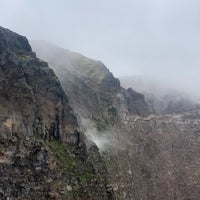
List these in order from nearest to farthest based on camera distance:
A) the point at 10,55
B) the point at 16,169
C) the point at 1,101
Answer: the point at 16,169
the point at 1,101
the point at 10,55

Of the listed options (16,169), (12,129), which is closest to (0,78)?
(12,129)

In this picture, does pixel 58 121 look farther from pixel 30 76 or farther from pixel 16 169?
pixel 16 169

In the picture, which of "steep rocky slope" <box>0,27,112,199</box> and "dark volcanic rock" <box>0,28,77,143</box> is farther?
"dark volcanic rock" <box>0,28,77,143</box>

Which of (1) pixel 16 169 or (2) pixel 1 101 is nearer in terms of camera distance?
(1) pixel 16 169

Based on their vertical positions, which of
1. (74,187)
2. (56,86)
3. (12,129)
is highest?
(56,86)

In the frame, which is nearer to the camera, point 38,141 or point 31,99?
point 38,141

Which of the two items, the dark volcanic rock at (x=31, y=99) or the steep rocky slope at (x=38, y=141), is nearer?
the steep rocky slope at (x=38, y=141)

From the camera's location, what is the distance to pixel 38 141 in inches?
6422

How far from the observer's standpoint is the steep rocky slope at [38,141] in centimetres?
15012

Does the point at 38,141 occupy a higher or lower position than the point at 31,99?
lower

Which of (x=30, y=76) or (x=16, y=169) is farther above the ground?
(x=30, y=76)

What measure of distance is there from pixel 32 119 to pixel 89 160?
2806 centimetres

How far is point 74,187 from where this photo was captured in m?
166

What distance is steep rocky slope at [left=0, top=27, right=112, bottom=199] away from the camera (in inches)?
5910
